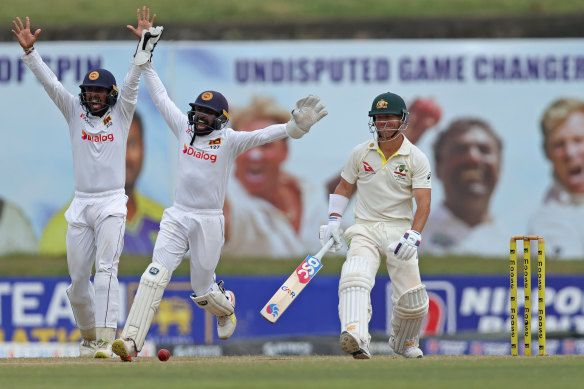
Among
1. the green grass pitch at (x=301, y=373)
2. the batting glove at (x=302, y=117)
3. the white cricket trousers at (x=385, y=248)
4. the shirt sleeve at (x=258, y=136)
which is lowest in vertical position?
the green grass pitch at (x=301, y=373)

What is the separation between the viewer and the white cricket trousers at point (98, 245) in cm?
877

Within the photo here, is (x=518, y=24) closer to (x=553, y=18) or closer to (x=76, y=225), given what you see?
(x=553, y=18)

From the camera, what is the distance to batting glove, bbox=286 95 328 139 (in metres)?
8.50

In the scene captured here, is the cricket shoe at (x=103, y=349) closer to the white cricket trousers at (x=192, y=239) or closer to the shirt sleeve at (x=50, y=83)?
the white cricket trousers at (x=192, y=239)

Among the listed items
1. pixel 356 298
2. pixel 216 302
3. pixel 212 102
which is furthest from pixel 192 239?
pixel 356 298

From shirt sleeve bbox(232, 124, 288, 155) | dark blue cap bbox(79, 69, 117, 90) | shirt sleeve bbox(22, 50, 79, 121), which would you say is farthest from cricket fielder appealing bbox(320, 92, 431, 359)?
shirt sleeve bbox(22, 50, 79, 121)

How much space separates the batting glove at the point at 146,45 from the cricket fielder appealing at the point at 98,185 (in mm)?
64

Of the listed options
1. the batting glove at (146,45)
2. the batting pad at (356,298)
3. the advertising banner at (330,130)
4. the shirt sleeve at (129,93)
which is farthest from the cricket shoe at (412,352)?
the advertising banner at (330,130)

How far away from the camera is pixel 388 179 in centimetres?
870

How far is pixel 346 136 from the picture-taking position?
1584 cm

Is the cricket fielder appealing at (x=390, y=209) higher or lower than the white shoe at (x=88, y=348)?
higher

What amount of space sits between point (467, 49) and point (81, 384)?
10.5 m

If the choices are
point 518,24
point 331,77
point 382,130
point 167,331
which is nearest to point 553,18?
point 518,24

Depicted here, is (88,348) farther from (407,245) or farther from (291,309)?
(291,309)
